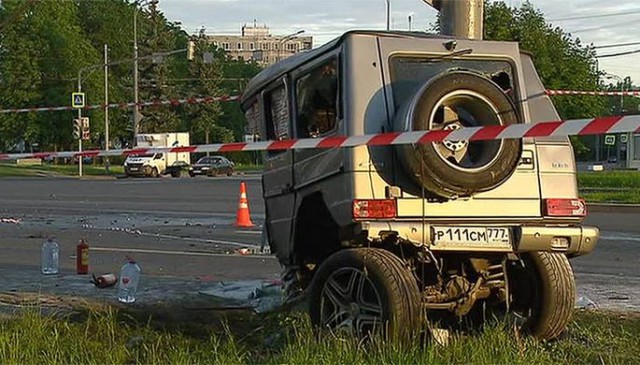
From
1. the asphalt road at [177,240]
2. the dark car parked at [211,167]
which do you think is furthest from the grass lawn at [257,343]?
the dark car parked at [211,167]

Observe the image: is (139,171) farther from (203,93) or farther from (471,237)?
(471,237)

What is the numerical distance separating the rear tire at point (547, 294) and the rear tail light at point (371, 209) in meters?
1.24

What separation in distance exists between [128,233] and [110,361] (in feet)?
37.6

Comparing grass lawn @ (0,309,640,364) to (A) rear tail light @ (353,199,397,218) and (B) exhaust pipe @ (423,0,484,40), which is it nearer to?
(A) rear tail light @ (353,199,397,218)

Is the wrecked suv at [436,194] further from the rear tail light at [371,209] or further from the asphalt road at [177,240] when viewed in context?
the asphalt road at [177,240]

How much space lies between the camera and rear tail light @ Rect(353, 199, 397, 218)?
6.34 metres

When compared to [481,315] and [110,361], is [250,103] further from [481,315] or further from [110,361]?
[110,361]

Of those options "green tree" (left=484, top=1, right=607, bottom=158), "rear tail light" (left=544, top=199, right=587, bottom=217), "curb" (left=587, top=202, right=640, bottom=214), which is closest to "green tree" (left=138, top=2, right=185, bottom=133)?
"green tree" (left=484, top=1, right=607, bottom=158)

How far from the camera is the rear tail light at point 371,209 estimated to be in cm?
634

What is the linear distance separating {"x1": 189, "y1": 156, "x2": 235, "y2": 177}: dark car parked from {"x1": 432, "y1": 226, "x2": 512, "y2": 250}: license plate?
168 ft

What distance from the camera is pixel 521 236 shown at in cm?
650

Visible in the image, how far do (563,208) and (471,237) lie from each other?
0.79 meters

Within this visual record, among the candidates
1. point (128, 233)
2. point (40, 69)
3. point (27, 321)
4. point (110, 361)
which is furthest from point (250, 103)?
point (40, 69)

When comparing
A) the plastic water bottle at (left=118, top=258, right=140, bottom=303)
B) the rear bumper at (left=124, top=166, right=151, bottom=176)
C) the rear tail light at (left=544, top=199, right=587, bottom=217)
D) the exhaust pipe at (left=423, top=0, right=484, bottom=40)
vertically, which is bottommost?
the rear bumper at (left=124, top=166, right=151, bottom=176)
